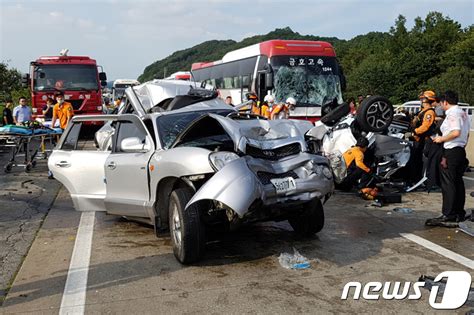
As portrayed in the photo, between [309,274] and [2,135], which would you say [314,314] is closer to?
[309,274]

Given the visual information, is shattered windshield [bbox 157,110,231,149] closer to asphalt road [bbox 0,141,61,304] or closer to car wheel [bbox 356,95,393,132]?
asphalt road [bbox 0,141,61,304]

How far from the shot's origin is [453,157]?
6664 mm

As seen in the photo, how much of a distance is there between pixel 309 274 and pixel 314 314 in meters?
0.92

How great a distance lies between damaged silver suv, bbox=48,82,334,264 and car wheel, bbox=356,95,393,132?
282cm

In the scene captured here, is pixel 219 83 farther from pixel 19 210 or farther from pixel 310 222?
pixel 310 222

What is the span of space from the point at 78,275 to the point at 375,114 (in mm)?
5975

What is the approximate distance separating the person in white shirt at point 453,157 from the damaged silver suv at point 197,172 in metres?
1.97

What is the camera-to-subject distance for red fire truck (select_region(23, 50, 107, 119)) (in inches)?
666

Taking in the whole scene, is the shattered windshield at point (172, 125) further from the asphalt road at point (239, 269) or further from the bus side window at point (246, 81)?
the bus side window at point (246, 81)

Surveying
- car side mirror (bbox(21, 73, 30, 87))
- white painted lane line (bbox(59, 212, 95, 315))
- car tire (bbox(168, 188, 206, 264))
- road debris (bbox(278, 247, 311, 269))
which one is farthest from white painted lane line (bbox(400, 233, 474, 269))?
car side mirror (bbox(21, 73, 30, 87))

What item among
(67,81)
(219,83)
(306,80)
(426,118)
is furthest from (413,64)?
(426,118)

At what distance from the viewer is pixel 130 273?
197 inches

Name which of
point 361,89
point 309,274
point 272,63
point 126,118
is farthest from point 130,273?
point 361,89

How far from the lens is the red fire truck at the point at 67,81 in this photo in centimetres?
1692
